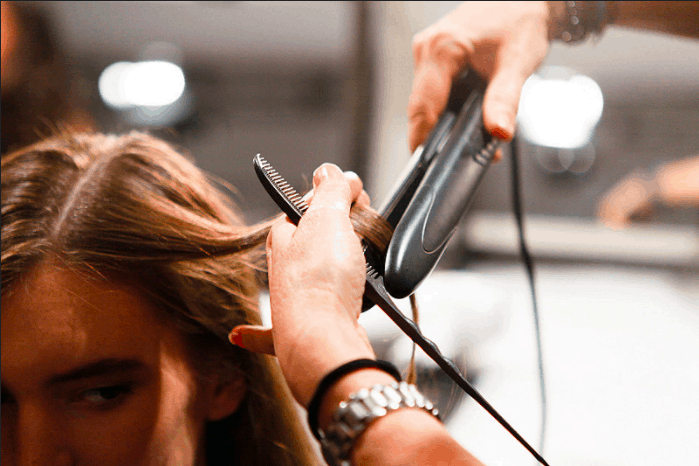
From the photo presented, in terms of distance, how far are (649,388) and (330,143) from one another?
1.57 ft

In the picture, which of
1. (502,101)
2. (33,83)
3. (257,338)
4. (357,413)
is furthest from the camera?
(33,83)

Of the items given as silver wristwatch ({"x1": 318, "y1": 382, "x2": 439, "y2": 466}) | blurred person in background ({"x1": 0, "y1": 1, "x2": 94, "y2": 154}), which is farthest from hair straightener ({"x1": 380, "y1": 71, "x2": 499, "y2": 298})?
blurred person in background ({"x1": 0, "y1": 1, "x2": 94, "y2": 154})

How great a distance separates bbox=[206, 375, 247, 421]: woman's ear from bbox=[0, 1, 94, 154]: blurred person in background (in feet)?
1.28

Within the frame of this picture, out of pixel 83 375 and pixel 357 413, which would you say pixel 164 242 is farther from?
pixel 357 413

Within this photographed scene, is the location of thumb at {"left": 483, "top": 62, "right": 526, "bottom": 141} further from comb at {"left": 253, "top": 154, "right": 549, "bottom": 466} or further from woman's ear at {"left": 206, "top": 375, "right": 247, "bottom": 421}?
woman's ear at {"left": 206, "top": 375, "right": 247, "bottom": 421}

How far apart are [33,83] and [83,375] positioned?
432 mm

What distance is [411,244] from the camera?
0.36 m

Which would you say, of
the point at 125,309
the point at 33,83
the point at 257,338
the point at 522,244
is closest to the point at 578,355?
the point at 522,244

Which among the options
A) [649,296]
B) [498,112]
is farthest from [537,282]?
[498,112]

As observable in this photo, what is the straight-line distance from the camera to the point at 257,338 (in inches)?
14.8

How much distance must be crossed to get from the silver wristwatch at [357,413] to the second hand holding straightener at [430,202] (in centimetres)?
8

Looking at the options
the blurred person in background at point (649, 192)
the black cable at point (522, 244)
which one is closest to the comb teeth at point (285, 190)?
the black cable at point (522, 244)

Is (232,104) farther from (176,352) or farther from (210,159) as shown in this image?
(176,352)

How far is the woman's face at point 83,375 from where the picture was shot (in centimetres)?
43
